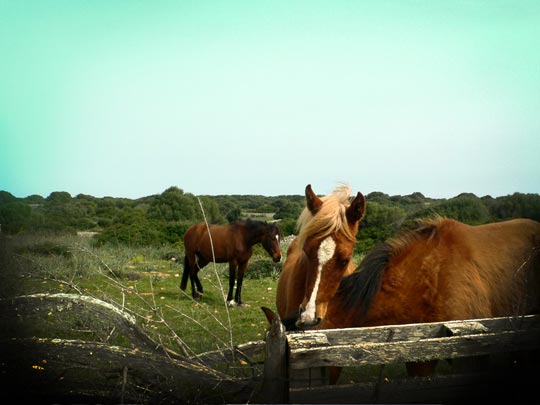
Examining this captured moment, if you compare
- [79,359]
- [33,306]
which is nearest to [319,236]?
[79,359]

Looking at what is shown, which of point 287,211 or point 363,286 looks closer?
point 363,286

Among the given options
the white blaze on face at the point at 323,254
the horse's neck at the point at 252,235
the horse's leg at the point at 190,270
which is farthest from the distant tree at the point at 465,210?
the white blaze on face at the point at 323,254

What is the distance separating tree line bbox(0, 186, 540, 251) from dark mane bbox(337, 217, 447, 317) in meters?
0.69

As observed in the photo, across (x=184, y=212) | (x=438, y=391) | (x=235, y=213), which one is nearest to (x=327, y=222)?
(x=438, y=391)

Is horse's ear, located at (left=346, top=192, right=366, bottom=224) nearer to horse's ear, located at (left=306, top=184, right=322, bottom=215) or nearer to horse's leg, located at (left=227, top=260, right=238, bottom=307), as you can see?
horse's ear, located at (left=306, top=184, right=322, bottom=215)

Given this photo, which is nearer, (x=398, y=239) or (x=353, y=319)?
(x=353, y=319)

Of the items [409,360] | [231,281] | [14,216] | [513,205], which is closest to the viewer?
[409,360]

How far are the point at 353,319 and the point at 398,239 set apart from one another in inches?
29.6

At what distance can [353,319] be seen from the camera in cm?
355

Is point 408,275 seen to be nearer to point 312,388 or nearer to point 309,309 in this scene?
point 309,309

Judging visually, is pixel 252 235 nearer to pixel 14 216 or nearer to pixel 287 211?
pixel 287 211

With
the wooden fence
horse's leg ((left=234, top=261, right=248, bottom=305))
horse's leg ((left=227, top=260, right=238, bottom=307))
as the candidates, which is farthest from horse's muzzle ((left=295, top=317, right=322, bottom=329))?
horse's leg ((left=234, top=261, right=248, bottom=305))

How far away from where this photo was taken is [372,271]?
363cm

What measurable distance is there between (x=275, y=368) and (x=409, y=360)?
0.77 meters
